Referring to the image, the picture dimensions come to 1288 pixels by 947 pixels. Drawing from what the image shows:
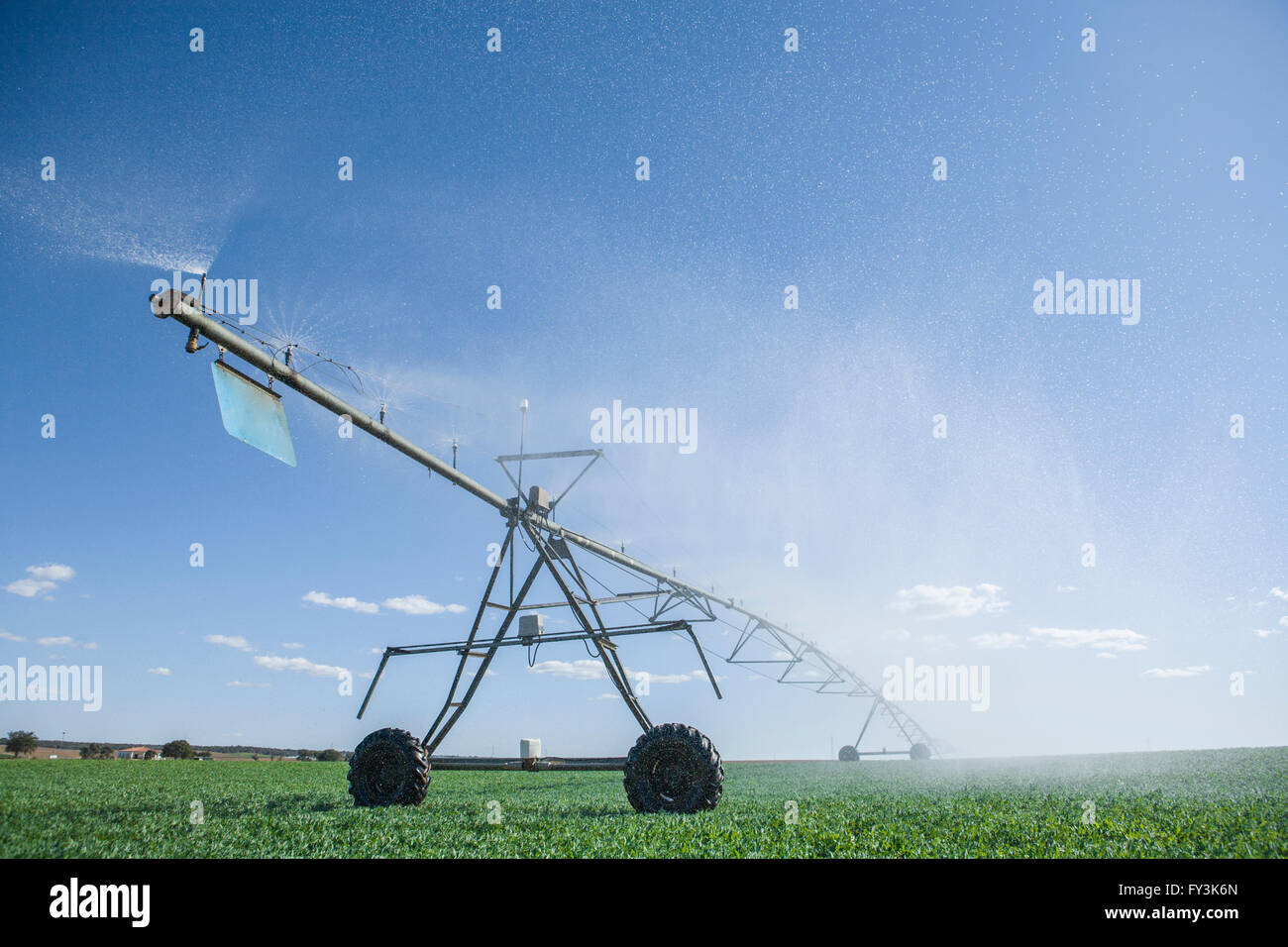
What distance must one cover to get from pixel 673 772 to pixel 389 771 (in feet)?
16.1

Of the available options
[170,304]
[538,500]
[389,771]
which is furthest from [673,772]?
[170,304]

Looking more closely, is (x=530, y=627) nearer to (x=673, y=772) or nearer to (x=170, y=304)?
(x=673, y=772)

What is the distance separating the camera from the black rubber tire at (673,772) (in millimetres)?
10852

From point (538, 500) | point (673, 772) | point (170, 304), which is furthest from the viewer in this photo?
point (538, 500)

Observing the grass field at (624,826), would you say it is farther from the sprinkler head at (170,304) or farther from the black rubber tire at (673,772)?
the sprinkler head at (170,304)

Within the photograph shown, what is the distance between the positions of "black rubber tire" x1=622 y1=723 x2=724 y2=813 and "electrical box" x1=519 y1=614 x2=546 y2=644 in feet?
10.7

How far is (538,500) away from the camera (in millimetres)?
14148

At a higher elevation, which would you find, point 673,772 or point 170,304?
point 170,304

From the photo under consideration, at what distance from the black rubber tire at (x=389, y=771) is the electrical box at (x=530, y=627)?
104 inches
